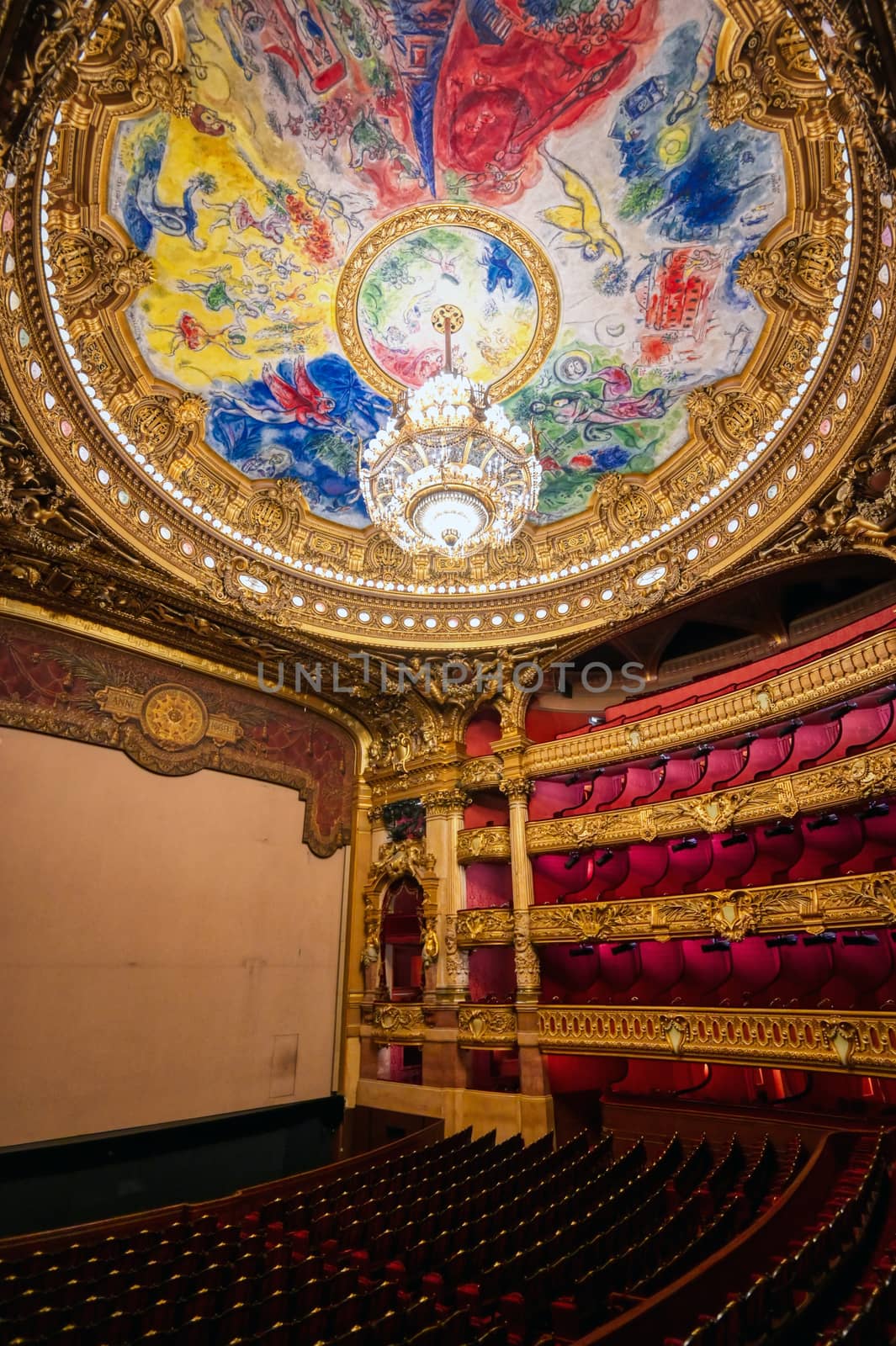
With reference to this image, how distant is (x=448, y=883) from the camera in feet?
41.1

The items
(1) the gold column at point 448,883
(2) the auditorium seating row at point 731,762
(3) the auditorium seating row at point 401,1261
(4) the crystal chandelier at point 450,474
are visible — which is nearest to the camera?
(3) the auditorium seating row at point 401,1261

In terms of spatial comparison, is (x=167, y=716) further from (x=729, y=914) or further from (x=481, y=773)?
(x=729, y=914)

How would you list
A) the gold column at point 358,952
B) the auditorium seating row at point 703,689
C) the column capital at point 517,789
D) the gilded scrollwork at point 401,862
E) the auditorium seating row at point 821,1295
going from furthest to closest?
the gilded scrollwork at point 401,862 → the column capital at point 517,789 → the gold column at point 358,952 → the auditorium seating row at point 703,689 → the auditorium seating row at point 821,1295

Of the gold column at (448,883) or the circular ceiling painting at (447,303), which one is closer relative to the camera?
the circular ceiling painting at (447,303)

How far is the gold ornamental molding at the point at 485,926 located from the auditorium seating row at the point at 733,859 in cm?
90

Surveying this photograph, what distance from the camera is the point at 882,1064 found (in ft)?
25.0

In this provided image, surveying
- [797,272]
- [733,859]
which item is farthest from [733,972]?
[797,272]

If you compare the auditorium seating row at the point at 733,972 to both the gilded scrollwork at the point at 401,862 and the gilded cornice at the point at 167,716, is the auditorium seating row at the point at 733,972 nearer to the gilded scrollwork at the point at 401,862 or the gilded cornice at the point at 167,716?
the gilded scrollwork at the point at 401,862

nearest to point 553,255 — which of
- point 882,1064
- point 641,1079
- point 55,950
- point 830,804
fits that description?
point 830,804

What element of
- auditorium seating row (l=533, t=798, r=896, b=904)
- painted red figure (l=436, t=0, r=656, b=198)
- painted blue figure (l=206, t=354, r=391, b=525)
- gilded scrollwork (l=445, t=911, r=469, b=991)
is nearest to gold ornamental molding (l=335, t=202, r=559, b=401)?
painted blue figure (l=206, t=354, r=391, b=525)

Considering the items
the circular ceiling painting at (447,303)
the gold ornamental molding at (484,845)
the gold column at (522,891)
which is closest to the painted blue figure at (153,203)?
the circular ceiling painting at (447,303)

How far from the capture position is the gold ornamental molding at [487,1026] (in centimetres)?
1106

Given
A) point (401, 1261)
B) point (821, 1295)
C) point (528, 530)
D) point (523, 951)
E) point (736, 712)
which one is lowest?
point (401, 1261)

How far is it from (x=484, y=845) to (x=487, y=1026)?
116 inches
